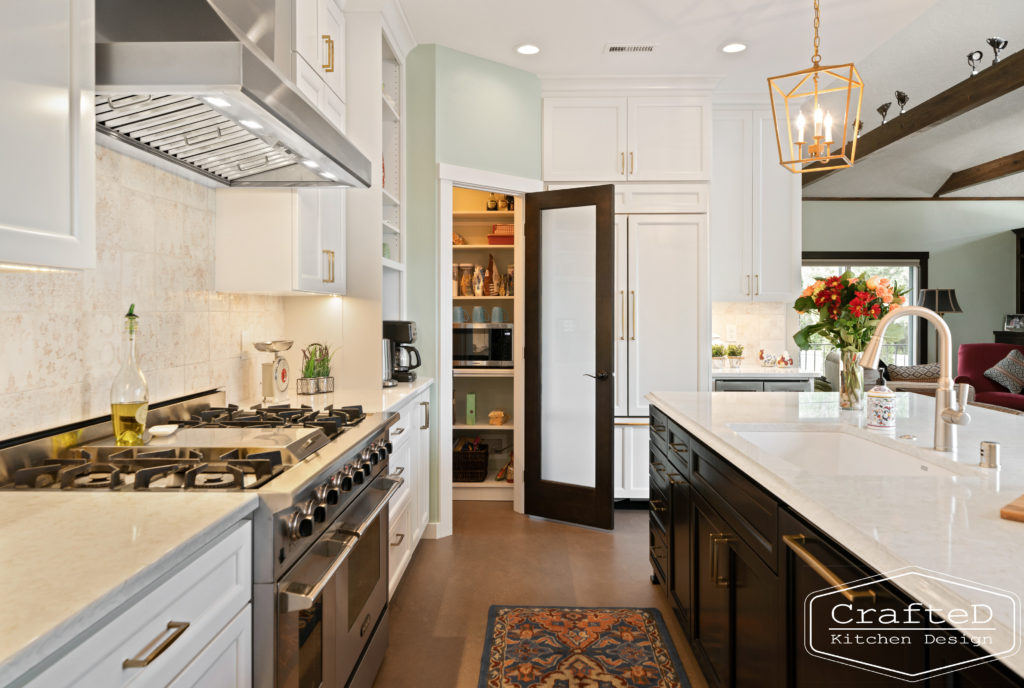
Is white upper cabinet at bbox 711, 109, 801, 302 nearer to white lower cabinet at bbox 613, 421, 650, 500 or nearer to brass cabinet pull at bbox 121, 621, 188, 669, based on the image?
white lower cabinet at bbox 613, 421, 650, 500

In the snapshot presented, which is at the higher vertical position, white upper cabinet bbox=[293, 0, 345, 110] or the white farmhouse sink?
white upper cabinet bbox=[293, 0, 345, 110]

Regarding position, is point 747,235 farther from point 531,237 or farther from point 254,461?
point 254,461

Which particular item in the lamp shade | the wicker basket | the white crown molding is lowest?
the wicker basket

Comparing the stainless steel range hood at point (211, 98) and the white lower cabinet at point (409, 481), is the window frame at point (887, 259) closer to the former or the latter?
the white lower cabinet at point (409, 481)

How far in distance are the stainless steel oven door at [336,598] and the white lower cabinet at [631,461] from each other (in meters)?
2.34

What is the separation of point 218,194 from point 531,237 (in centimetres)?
211

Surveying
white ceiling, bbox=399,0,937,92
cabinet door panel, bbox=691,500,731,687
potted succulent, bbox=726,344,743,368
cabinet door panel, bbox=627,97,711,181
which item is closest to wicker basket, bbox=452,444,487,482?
potted succulent, bbox=726,344,743,368

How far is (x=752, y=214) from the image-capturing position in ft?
15.3

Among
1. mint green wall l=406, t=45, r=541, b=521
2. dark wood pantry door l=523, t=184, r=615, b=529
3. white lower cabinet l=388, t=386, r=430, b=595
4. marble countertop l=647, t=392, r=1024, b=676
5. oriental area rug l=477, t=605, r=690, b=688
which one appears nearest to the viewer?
marble countertop l=647, t=392, r=1024, b=676

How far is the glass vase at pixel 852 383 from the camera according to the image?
240 cm

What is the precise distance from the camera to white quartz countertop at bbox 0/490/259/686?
2.46ft

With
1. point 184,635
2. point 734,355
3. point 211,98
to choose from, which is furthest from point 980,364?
point 184,635

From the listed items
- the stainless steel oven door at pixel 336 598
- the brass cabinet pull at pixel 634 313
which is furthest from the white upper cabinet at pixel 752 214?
the stainless steel oven door at pixel 336 598

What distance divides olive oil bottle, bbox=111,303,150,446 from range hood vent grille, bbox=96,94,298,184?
1.78 feet
